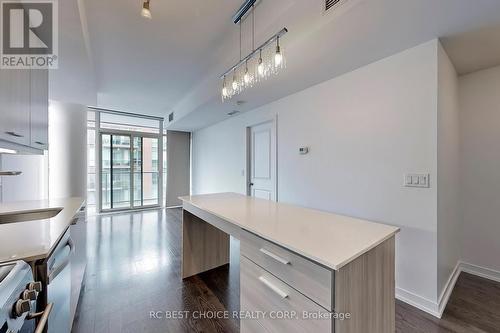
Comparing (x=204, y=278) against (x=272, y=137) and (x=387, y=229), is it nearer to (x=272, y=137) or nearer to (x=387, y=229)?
(x=387, y=229)

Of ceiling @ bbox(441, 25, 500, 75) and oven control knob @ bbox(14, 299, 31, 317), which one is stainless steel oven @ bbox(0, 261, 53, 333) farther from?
ceiling @ bbox(441, 25, 500, 75)

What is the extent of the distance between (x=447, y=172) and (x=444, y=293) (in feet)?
3.76

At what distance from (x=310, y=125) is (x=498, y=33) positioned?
70.1 inches

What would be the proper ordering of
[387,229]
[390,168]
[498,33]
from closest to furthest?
[387,229]
[498,33]
[390,168]

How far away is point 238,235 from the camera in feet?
4.91

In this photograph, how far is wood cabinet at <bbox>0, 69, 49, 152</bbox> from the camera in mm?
1082

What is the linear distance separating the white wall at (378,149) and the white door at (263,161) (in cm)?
29

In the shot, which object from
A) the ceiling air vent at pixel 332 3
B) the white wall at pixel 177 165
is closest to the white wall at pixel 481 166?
the ceiling air vent at pixel 332 3

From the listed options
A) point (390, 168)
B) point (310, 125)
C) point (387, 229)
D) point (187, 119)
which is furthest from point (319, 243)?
point (187, 119)

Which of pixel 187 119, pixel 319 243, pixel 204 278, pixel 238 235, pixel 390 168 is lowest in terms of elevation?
pixel 204 278

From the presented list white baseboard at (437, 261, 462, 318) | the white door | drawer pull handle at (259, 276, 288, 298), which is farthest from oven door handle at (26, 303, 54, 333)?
the white door

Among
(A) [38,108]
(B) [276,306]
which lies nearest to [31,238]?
(A) [38,108]

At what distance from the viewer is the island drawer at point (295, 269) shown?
909 millimetres

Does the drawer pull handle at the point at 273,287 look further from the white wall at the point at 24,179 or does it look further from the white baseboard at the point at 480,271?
the white baseboard at the point at 480,271
